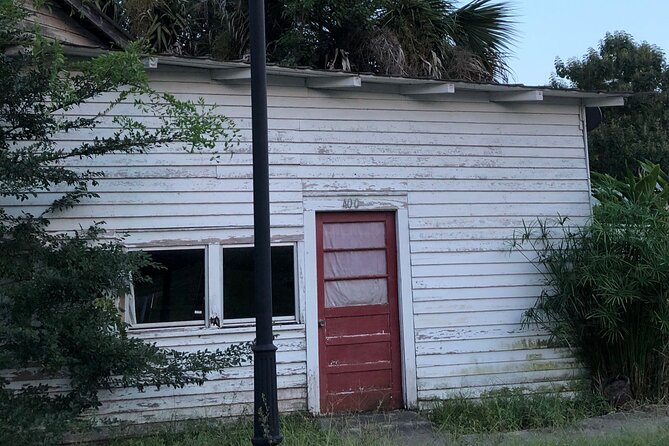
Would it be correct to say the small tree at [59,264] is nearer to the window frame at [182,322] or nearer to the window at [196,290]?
the window frame at [182,322]

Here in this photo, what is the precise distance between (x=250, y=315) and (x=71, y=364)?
191cm

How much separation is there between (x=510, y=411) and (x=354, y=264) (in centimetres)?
225

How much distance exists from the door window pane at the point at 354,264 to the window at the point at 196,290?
2.17ft

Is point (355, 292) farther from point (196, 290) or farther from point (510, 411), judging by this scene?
point (510, 411)

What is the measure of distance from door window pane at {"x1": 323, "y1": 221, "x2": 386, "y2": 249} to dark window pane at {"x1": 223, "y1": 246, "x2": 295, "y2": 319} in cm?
47

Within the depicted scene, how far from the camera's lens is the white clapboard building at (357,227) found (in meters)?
7.37

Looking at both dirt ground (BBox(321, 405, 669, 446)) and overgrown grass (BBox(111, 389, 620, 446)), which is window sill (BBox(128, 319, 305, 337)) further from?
dirt ground (BBox(321, 405, 669, 446))

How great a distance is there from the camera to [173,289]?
7.43 meters

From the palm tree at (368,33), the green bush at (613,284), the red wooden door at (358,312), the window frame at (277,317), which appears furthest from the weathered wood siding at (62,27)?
the green bush at (613,284)

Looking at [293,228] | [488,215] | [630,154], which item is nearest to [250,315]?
[293,228]

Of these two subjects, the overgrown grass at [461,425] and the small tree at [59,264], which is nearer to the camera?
the small tree at [59,264]

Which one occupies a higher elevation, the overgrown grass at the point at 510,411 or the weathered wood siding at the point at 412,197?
the weathered wood siding at the point at 412,197

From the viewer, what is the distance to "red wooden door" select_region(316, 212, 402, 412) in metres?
7.80

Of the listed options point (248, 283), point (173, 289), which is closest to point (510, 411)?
point (248, 283)
